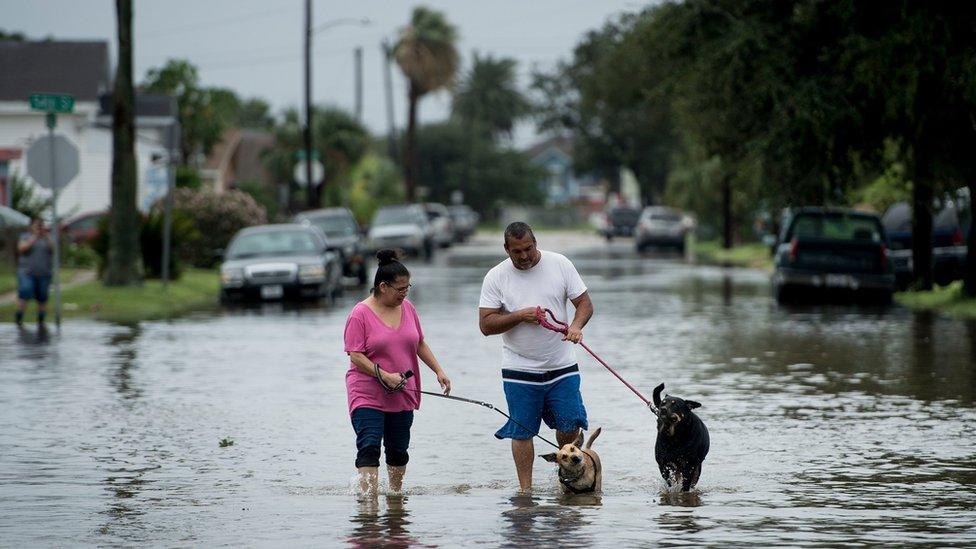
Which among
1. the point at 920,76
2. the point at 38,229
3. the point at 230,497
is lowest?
the point at 230,497

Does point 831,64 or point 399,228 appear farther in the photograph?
point 399,228

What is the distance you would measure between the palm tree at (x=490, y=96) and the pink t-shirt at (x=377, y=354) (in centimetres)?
14539

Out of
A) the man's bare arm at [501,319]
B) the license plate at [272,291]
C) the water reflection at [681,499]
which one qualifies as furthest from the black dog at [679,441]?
the license plate at [272,291]

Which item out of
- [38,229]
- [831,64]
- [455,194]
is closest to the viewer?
[38,229]

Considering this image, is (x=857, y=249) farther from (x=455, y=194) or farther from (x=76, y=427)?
(x=455, y=194)

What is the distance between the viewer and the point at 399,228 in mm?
56500

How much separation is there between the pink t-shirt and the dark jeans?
0.06 meters

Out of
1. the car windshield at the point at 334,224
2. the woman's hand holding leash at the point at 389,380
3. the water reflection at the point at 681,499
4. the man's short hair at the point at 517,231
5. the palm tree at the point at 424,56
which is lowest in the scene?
the water reflection at the point at 681,499

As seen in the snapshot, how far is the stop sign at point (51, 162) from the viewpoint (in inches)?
931

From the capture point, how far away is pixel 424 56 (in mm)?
89000

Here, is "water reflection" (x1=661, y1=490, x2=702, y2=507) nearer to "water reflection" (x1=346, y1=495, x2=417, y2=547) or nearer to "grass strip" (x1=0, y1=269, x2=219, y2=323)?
"water reflection" (x1=346, y1=495, x2=417, y2=547)

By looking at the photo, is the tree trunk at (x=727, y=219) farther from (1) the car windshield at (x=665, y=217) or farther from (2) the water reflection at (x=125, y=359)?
(2) the water reflection at (x=125, y=359)

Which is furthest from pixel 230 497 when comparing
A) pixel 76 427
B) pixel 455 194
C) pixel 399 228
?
pixel 455 194

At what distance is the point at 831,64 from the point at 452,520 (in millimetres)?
20109
